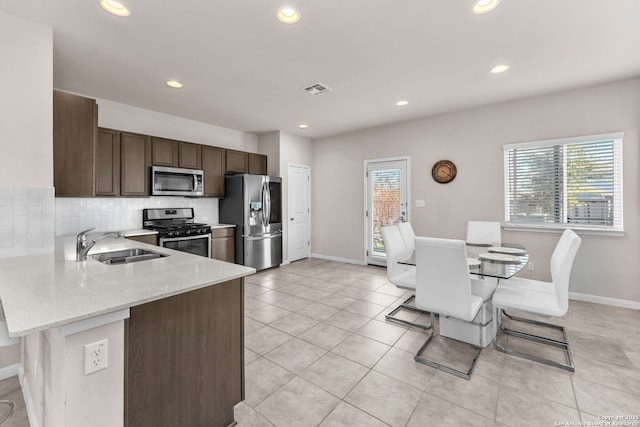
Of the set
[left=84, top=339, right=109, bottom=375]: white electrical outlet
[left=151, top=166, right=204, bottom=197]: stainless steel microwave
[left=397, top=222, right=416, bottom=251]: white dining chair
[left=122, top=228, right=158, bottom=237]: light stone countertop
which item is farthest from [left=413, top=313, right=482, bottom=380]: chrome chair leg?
[left=151, top=166, right=204, bottom=197]: stainless steel microwave

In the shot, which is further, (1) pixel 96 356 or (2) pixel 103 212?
(2) pixel 103 212

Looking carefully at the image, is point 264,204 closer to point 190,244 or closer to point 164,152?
point 190,244

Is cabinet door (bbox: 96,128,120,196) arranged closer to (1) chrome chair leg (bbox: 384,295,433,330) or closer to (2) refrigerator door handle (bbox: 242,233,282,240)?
(2) refrigerator door handle (bbox: 242,233,282,240)

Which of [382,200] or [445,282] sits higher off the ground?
[382,200]

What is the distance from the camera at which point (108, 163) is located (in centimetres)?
364

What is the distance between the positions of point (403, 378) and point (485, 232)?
2409mm

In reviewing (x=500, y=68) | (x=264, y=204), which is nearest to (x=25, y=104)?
(x=264, y=204)

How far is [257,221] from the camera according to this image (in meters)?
5.02

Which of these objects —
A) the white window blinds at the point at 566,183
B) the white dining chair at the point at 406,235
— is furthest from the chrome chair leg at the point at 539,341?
the white window blinds at the point at 566,183

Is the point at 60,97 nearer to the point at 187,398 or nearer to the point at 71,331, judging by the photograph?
the point at 71,331

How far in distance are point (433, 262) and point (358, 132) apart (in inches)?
156

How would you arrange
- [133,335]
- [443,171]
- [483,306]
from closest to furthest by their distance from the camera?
1. [133,335]
2. [483,306]
3. [443,171]

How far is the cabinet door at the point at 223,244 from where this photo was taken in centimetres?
461

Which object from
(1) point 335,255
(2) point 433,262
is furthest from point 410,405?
(1) point 335,255
